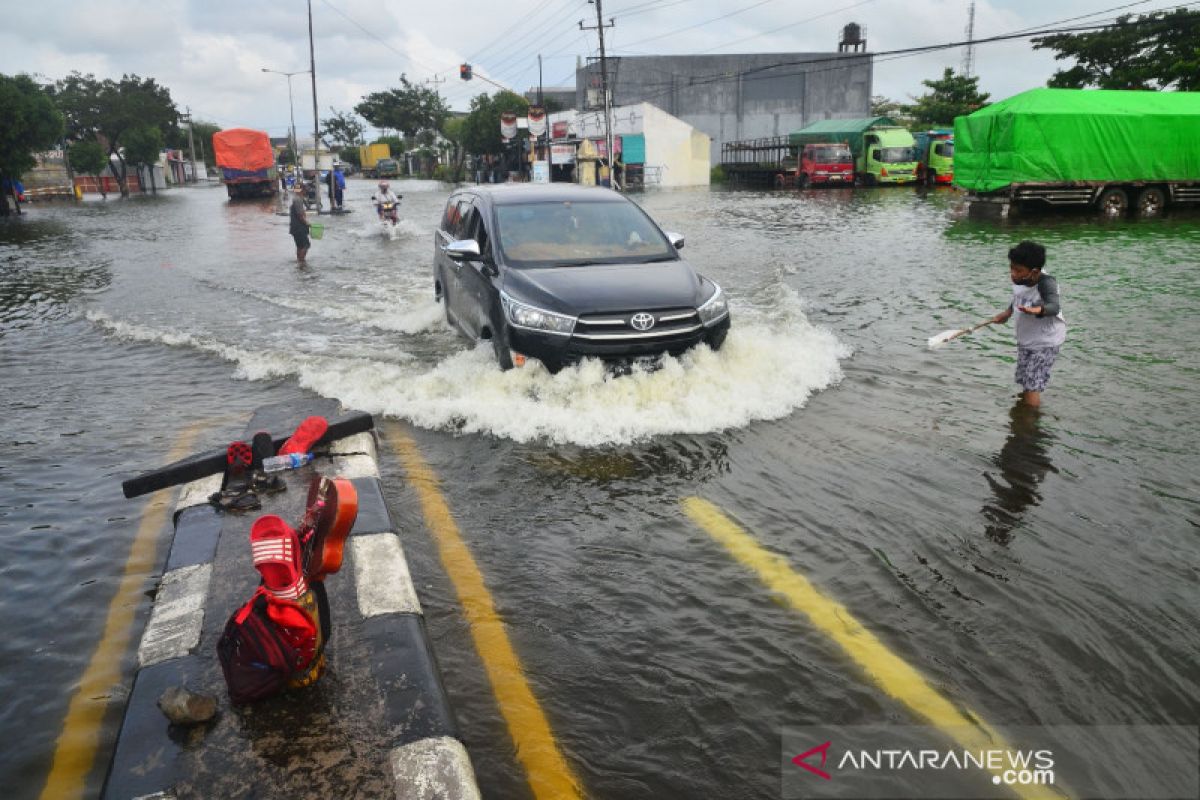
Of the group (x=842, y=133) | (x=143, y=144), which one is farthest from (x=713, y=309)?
(x=143, y=144)

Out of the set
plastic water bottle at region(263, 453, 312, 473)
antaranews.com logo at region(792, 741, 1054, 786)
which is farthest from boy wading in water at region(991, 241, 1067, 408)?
plastic water bottle at region(263, 453, 312, 473)

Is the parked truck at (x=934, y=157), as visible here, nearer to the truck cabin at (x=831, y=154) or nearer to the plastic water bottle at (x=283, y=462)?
the truck cabin at (x=831, y=154)

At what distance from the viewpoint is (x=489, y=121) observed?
2491 inches

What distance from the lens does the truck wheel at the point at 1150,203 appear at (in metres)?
21.9

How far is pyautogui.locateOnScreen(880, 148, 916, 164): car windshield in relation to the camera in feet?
125

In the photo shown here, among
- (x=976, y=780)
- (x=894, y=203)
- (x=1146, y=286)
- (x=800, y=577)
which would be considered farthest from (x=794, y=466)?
Result: (x=894, y=203)

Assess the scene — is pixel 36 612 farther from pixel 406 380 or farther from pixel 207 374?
pixel 207 374

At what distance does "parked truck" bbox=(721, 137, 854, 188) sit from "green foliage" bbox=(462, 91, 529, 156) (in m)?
17.9

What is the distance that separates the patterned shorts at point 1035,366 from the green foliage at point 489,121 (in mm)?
60083

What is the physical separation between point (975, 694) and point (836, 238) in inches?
697

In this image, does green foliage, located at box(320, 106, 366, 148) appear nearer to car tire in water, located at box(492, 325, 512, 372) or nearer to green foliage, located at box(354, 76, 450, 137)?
green foliage, located at box(354, 76, 450, 137)

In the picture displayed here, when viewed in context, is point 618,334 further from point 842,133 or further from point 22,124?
point 842,133

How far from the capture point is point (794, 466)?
5.62 metres

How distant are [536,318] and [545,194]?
230cm
